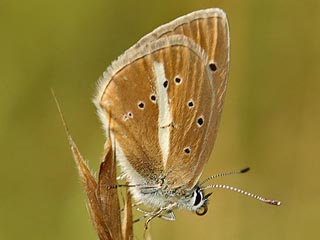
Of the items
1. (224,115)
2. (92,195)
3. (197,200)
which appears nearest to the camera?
(92,195)

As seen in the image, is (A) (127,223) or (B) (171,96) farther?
(B) (171,96)

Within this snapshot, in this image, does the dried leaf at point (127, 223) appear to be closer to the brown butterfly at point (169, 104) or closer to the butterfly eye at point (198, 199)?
the brown butterfly at point (169, 104)

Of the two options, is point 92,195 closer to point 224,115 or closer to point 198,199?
point 198,199

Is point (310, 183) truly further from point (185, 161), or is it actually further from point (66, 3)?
point (66, 3)

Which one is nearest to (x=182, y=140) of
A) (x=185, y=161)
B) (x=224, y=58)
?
(x=185, y=161)

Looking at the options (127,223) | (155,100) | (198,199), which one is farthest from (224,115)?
(127,223)

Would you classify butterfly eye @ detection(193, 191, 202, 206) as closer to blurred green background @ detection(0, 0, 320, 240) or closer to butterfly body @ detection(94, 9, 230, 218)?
butterfly body @ detection(94, 9, 230, 218)
